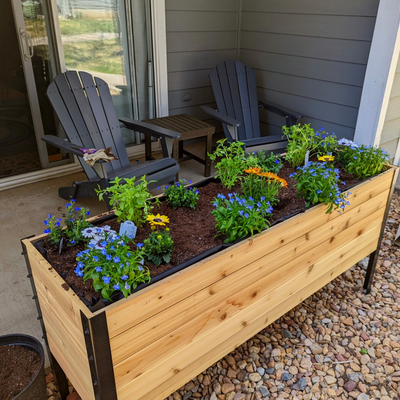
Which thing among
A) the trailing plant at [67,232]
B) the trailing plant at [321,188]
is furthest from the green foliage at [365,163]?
the trailing plant at [67,232]

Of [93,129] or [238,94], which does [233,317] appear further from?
[238,94]

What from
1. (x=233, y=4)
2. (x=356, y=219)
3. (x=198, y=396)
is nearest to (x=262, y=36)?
(x=233, y=4)

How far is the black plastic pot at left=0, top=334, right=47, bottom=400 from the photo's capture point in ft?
4.42

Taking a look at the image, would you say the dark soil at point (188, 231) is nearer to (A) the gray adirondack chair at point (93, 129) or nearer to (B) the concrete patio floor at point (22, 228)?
(B) the concrete patio floor at point (22, 228)

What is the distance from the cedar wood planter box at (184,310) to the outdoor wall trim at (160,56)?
245 cm

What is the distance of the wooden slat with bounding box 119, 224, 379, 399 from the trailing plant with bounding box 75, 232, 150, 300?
268 millimetres

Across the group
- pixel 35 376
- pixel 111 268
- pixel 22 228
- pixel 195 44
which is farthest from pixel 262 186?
pixel 195 44

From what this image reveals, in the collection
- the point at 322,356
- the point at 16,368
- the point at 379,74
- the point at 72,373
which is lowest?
the point at 322,356

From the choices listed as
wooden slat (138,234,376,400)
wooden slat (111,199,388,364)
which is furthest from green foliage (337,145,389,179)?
wooden slat (138,234,376,400)

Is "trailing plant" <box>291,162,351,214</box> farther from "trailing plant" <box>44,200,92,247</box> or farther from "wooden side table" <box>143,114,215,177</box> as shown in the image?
"wooden side table" <box>143,114,215,177</box>

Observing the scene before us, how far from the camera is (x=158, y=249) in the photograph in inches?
51.9

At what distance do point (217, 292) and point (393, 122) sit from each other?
9.13 feet

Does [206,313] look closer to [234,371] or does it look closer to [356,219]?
[234,371]

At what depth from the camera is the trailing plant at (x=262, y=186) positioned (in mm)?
1689
